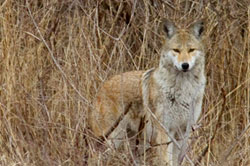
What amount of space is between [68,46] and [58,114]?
1.03 m

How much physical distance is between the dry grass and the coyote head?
583 millimetres

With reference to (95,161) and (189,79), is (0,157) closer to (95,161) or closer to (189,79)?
(95,161)

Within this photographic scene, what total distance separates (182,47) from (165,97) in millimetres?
582

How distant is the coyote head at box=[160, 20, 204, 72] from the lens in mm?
5781

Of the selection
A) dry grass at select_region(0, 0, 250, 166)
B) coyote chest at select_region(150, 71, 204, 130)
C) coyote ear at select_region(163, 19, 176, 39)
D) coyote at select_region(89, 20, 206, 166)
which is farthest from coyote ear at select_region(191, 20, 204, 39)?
dry grass at select_region(0, 0, 250, 166)

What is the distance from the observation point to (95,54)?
692 centimetres

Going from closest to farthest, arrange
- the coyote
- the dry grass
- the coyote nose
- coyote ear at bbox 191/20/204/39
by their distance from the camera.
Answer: the coyote nose < the coyote < coyote ear at bbox 191/20/204/39 < the dry grass

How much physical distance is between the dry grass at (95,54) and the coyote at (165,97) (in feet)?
0.83

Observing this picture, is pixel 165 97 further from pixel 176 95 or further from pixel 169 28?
pixel 169 28

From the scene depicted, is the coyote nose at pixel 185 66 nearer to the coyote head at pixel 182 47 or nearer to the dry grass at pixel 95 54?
the coyote head at pixel 182 47

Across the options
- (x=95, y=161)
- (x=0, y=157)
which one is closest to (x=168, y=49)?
(x=95, y=161)

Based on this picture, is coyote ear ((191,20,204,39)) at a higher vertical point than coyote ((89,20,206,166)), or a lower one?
higher

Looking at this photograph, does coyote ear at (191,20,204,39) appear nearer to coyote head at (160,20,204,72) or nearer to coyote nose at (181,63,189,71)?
coyote head at (160,20,204,72)

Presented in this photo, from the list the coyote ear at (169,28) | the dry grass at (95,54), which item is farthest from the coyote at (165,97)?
the dry grass at (95,54)
